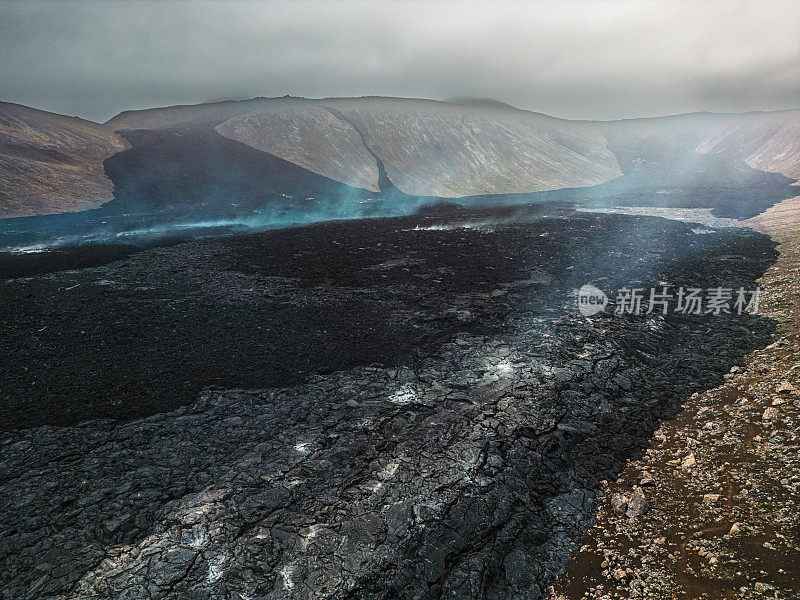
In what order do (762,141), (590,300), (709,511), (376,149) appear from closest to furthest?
(709,511)
(590,300)
(376,149)
(762,141)

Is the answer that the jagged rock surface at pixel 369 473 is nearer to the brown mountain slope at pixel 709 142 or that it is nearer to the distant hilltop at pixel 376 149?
the distant hilltop at pixel 376 149

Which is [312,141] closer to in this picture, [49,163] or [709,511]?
[49,163]

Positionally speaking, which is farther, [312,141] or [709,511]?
[312,141]

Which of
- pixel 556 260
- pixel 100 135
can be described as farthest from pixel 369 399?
pixel 100 135

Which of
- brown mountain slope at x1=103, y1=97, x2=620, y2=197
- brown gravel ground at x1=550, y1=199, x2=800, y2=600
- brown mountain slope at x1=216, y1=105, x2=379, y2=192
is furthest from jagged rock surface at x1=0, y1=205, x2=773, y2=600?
brown mountain slope at x1=103, y1=97, x2=620, y2=197

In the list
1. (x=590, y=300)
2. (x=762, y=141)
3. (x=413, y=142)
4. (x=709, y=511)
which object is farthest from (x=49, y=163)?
(x=762, y=141)

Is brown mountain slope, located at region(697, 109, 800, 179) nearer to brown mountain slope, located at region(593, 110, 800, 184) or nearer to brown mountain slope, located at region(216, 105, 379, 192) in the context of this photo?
brown mountain slope, located at region(593, 110, 800, 184)
